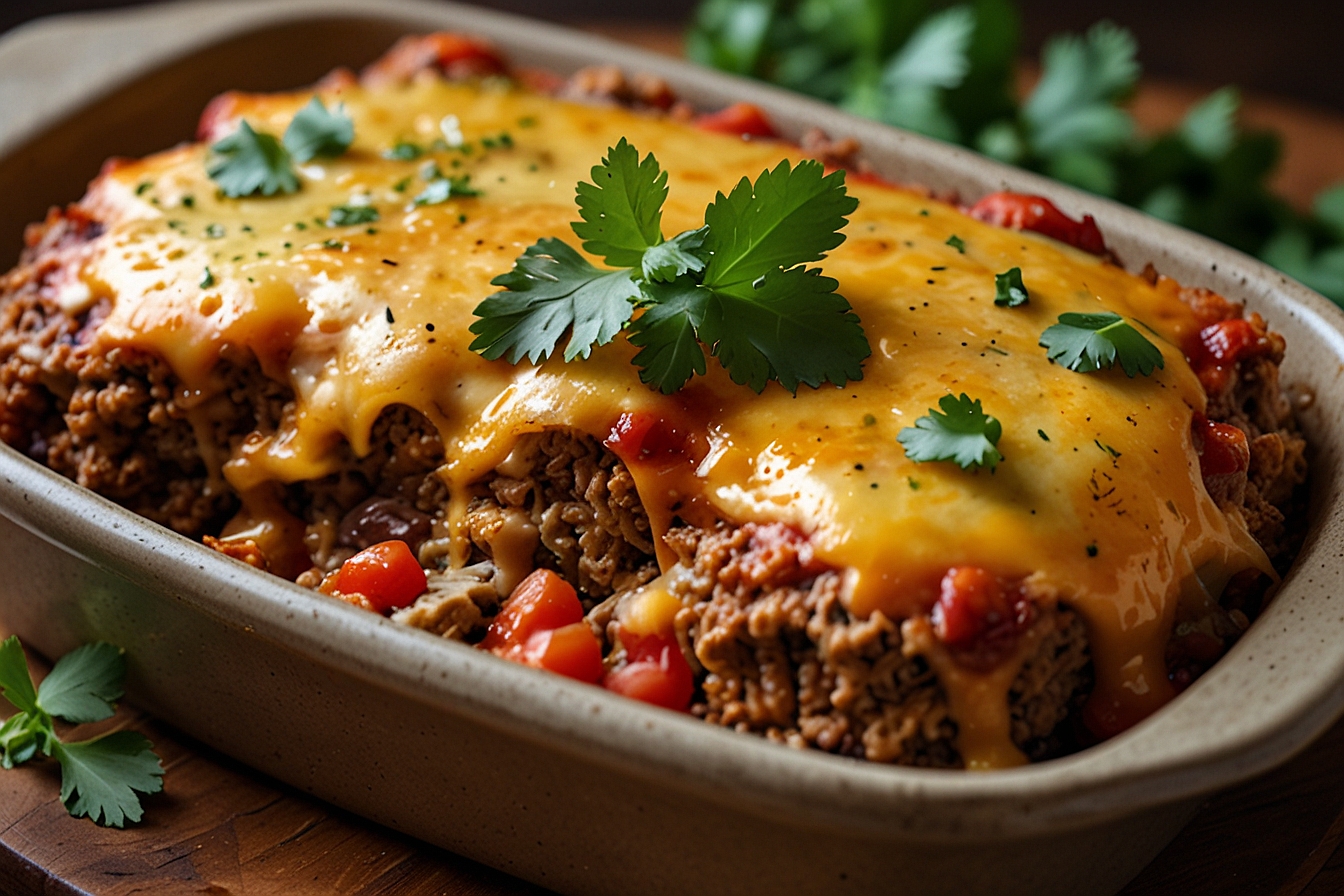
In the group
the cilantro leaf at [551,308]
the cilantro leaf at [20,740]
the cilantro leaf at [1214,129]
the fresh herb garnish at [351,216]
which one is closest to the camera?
the cilantro leaf at [551,308]

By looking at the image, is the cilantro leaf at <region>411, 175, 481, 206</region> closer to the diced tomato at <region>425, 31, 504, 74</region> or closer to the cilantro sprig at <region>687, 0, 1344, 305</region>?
the diced tomato at <region>425, 31, 504, 74</region>

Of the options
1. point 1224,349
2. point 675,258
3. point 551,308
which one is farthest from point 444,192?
point 1224,349

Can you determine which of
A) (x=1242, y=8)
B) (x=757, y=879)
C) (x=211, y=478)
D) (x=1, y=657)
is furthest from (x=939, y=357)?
(x=1242, y=8)

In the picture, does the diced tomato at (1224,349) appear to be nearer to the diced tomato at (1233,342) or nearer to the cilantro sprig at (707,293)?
the diced tomato at (1233,342)

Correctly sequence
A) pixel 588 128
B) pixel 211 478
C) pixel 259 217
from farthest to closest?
1. pixel 588 128
2. pixel 259 217
3. pixel 211 478

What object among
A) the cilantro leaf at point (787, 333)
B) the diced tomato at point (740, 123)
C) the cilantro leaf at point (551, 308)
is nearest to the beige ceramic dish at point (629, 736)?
the cilantro leaf at point (551, 308)

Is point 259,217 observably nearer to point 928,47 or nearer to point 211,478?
point 211,478
